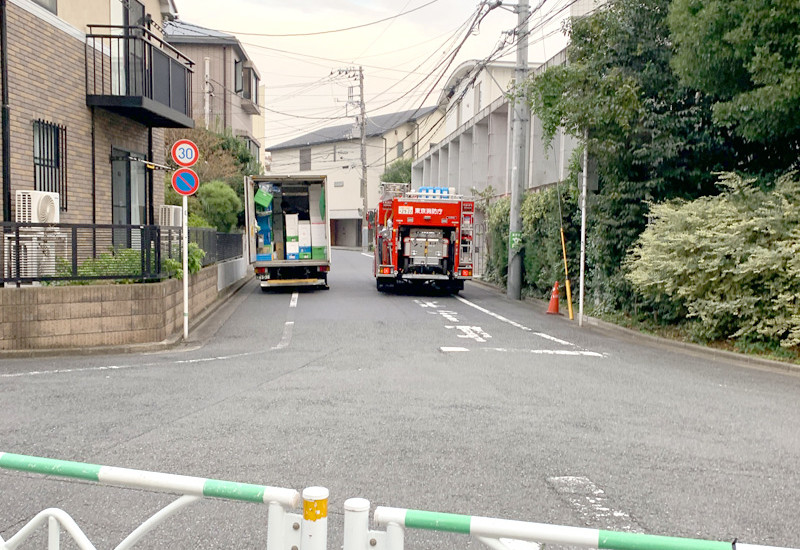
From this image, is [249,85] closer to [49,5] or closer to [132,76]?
[132,76]

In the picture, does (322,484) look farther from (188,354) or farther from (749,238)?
(749,238)

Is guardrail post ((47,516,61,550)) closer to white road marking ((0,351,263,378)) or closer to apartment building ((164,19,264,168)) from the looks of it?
white road marking ((0,351,263,378))

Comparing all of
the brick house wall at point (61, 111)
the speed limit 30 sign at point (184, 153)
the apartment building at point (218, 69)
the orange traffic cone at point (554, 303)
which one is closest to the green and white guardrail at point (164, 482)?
the brick house wall at point (61, 111)

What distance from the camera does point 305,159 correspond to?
244 ft

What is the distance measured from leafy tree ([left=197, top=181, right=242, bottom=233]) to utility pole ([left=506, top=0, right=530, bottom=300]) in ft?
35.8

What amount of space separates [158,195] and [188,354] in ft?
29.3

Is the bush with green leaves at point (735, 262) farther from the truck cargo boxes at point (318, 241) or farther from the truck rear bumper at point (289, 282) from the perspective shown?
the truck cargo boxes at point (318, 241)

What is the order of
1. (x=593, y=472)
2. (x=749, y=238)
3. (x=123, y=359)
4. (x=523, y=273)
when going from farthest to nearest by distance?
(x=523, y=273) → (x=749, y=238) → (x=123, y=359) → (x=593, y=472)

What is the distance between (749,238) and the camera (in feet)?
39.8

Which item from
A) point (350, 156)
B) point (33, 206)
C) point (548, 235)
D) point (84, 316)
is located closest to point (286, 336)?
point (84, 316)

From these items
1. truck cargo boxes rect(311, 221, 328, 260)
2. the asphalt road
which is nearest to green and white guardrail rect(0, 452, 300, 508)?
the asphalt road

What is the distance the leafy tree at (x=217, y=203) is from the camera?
27177 millimetres

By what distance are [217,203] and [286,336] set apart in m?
14.9

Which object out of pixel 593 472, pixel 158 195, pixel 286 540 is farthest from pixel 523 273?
pixel 286 540
